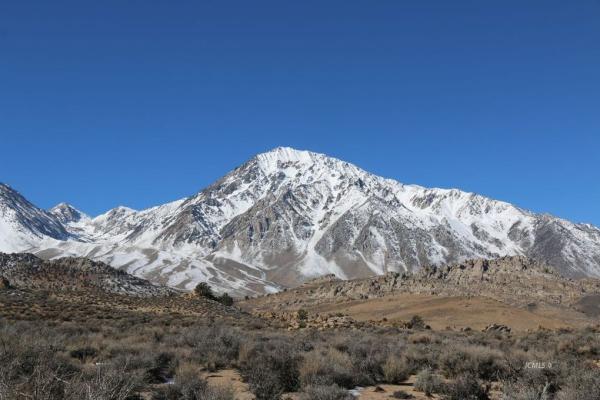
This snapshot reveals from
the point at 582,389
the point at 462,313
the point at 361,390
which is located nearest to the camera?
the point at 582,389

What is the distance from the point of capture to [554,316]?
5825cm

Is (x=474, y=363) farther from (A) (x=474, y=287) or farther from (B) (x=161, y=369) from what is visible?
(A) (x=474, y=287)

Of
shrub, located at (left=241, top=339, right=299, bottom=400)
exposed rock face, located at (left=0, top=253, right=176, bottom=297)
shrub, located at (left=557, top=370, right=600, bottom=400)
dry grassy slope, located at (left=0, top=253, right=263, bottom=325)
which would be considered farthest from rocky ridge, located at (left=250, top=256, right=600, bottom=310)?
shrub, located at (left=557, top=370, right=600, bottom=400)

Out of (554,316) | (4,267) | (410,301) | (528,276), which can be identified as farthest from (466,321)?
(528,276)

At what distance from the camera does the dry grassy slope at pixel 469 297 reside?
53.8 metres

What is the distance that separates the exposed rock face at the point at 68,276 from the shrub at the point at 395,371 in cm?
4558

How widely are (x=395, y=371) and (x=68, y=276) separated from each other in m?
53.9

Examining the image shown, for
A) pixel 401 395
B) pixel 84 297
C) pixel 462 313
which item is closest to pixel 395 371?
pixel 401 395

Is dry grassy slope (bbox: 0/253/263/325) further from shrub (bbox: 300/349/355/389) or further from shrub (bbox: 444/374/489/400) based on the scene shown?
shrub (bbox: 444/374/489/400)

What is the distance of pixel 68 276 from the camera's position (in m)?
62.2

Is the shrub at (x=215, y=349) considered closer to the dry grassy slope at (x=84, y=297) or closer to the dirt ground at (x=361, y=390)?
the dirt ground at (x=361, y=390)

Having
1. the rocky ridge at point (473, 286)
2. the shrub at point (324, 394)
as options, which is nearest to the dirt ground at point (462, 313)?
the rocky ridge at point (473, 286)

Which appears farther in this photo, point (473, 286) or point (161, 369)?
point (473, 286)

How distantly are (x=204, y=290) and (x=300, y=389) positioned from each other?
5524 centimetres
